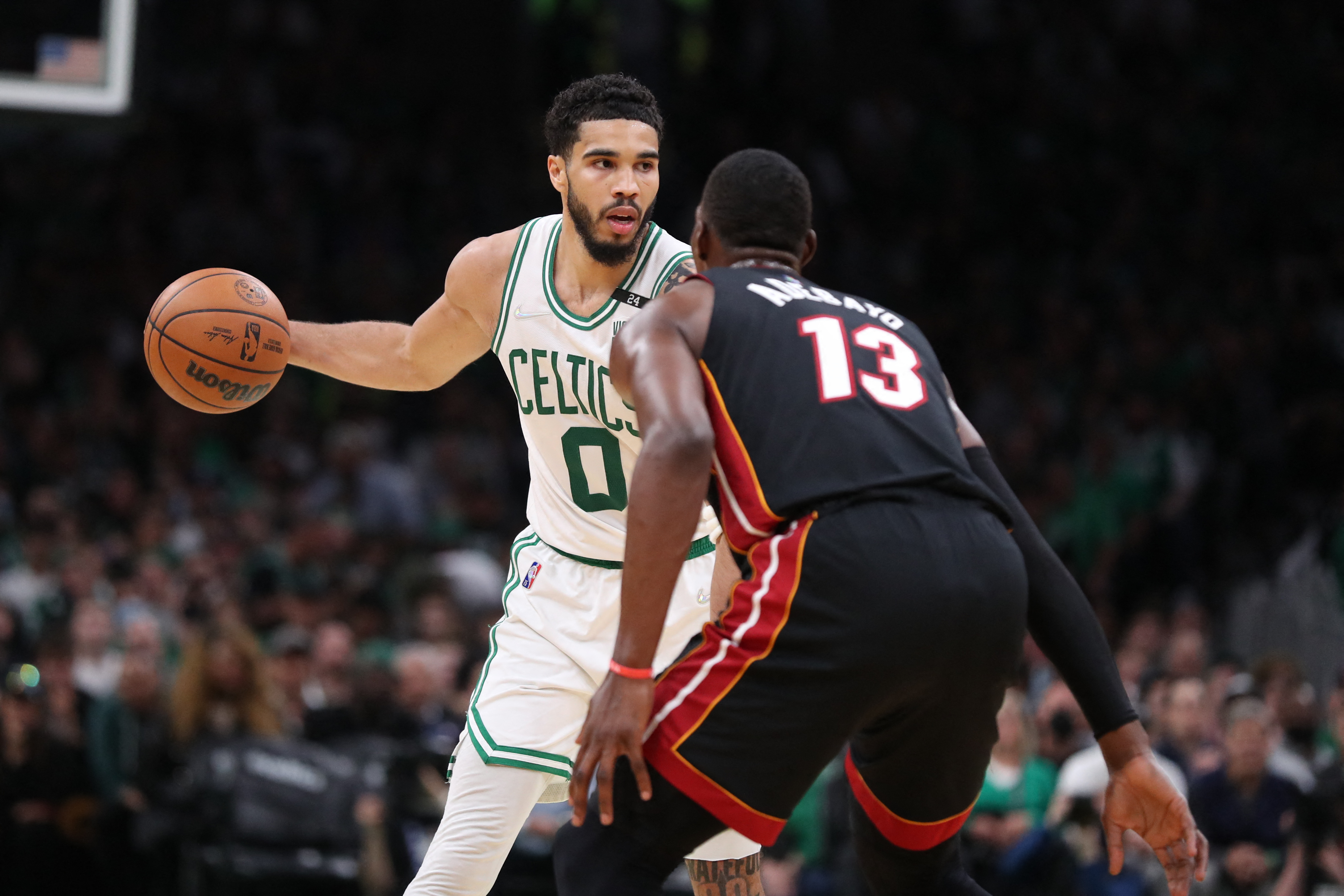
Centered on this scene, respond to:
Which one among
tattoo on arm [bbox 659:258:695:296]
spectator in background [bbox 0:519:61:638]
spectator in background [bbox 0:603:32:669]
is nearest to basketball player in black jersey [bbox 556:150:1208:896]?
tattoo on arm [bbox 659:258:695:296]

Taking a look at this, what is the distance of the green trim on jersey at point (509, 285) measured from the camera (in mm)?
4668

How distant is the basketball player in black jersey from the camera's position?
10.2 feet

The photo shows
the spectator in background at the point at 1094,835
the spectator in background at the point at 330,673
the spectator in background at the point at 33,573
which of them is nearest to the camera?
the spectator in background at the point at 1094,835

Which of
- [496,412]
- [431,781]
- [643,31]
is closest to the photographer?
[431,781]

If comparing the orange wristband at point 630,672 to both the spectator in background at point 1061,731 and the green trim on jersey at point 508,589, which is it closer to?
the green trim on jersey at point 508,589

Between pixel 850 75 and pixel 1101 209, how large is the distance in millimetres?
3393

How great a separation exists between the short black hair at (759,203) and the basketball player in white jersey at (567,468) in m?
0.93

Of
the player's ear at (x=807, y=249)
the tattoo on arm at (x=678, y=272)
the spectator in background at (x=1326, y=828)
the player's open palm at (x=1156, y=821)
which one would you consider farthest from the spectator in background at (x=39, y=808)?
the player's open palm at (x=1156, y=821)

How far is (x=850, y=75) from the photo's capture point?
677 inches

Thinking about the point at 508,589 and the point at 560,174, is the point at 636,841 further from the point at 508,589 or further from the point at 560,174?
the point at 560,174

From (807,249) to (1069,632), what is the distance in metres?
1.04

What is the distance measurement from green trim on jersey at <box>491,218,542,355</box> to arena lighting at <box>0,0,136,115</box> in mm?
3781

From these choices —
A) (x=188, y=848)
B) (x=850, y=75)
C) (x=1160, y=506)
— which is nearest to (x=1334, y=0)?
(x=850, y=75)

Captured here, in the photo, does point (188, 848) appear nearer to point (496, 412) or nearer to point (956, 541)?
point (496, 412)
